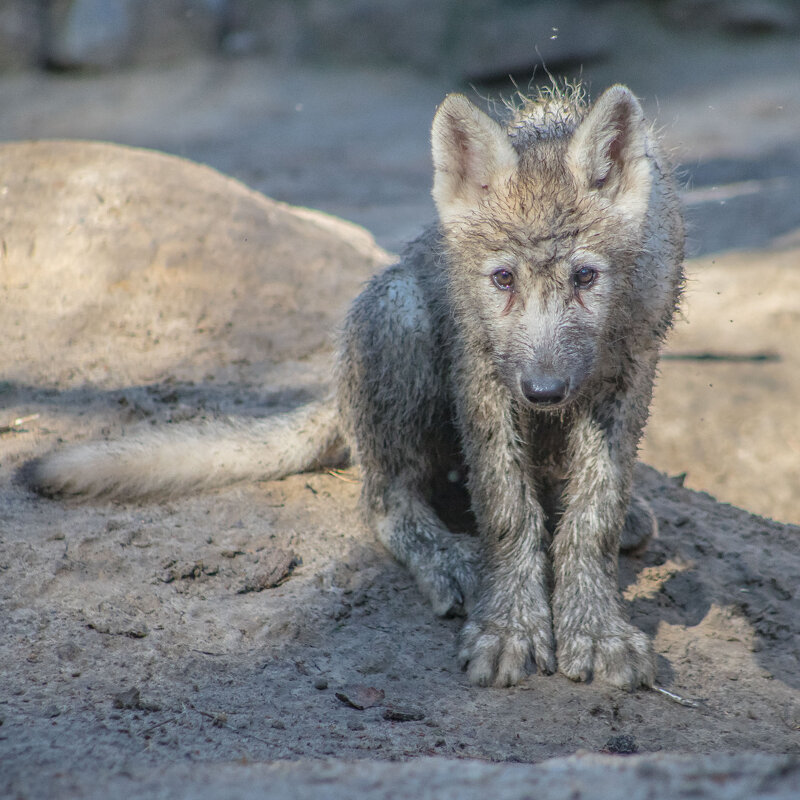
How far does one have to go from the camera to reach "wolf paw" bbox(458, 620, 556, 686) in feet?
9.50

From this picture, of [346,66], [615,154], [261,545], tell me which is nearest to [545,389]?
[615,154]

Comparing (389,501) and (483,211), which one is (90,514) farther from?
(483,211)

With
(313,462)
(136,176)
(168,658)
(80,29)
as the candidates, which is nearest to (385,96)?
(80,29)

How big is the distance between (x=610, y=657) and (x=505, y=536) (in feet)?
1.81

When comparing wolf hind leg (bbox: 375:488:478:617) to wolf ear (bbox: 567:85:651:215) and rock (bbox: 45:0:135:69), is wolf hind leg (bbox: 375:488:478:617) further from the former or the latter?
rock (bbox: 45:0:135:69)

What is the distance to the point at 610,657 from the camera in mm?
2932

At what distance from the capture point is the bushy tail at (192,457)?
11.7 feet

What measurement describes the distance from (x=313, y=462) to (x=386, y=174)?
8.30 meters

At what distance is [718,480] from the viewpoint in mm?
5625

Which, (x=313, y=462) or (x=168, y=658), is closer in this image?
(x=168, y=658)

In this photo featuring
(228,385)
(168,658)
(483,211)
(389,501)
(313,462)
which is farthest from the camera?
(228,385)

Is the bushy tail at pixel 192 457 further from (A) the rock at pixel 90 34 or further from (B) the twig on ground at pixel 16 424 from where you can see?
(A) the rock at pixel 90 34

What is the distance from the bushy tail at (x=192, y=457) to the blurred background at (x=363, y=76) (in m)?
5.39

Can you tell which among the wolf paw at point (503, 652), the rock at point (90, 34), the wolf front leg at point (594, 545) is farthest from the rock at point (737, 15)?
the wolf paw at point (503, 652)
